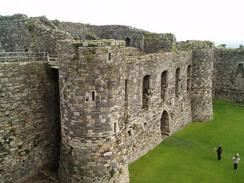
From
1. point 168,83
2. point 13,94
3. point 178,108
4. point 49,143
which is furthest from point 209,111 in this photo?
point 13,94

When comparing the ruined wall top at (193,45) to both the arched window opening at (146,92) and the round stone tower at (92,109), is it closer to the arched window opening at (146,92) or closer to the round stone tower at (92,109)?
the arched window opening at (146,92)

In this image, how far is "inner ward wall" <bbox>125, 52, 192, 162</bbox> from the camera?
19297mm

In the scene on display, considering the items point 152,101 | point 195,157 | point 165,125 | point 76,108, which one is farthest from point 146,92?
point 76,108

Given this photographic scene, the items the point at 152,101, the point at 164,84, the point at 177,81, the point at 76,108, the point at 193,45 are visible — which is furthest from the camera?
the point at 193,45

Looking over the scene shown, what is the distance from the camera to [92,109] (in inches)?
580

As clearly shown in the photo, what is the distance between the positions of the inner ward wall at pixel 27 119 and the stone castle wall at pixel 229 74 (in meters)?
22.8

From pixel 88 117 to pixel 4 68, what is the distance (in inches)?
158

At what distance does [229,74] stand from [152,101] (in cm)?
1722

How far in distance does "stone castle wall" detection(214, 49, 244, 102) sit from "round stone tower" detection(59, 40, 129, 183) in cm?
2268

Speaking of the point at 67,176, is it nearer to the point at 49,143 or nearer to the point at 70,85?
the point at 49,143

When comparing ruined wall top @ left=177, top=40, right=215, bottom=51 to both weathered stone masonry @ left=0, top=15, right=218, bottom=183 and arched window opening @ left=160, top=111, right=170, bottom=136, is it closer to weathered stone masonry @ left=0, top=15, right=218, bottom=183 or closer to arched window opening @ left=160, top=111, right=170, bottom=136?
arched window opening @ left=160, top=111, right=170, bottom=136

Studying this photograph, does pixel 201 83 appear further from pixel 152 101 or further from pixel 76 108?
pixel 76 108

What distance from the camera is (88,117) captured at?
14766 mm

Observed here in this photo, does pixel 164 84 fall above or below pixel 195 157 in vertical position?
above
